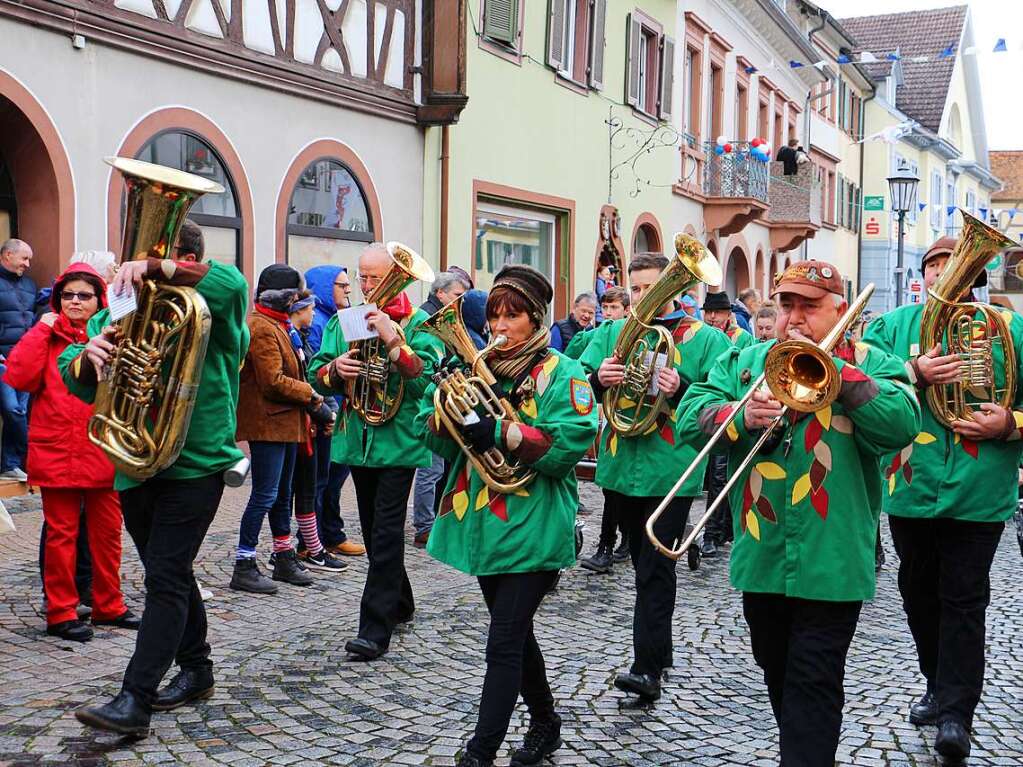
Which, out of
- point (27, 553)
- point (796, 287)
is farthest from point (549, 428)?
point (27, 553)

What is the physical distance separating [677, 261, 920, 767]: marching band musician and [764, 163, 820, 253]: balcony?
79.1 feet

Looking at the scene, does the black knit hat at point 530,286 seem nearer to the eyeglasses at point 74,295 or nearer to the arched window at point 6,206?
the eyeglasses at point 74,295

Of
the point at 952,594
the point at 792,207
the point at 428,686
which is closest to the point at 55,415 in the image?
the point at 428,686

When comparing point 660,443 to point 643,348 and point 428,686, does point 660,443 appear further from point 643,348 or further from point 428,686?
point 428,686

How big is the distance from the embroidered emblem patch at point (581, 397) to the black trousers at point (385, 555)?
69.2 inches

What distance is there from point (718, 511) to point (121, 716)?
5.67 meters

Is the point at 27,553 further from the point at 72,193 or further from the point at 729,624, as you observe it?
the point at 729,624

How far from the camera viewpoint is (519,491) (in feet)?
14.6

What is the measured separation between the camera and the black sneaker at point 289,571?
24.8 feet

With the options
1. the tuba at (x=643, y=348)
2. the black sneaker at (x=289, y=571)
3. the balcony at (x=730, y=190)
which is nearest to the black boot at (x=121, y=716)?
the tuba at (x=643, y=348)

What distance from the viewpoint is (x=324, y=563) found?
26.5 ft

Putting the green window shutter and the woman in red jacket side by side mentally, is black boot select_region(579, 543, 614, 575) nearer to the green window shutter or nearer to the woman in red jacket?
the woman in red jacket

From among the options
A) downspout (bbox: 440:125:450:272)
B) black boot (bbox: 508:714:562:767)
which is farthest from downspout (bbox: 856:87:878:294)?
black boot (bbox: 508:714:562:767)

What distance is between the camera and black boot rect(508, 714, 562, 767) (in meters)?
4.58
